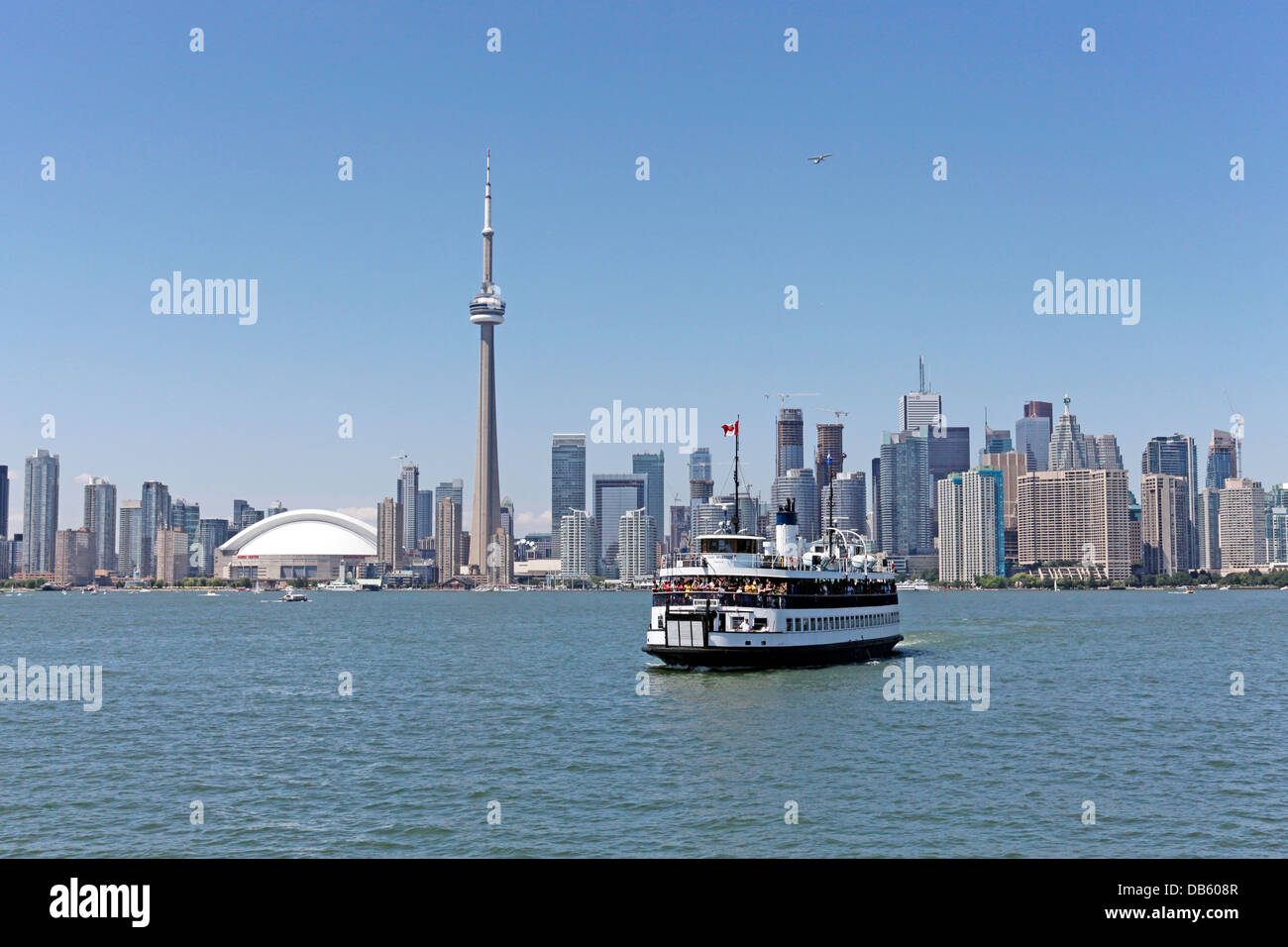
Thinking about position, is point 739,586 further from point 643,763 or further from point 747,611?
point 643,763

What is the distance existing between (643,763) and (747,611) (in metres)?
28.1

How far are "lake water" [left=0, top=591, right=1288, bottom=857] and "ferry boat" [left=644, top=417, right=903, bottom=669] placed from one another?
1836 millimetres

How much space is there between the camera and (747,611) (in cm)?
6438

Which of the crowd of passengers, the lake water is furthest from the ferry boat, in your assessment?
the lake water

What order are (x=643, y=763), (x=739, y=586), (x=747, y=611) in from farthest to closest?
(x=739, y=586), (x=747, y=611), (x=643, y=763)

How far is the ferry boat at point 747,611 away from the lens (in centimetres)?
6419

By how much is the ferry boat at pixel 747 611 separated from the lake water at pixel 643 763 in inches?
72.3

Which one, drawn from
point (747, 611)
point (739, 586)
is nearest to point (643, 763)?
point (747, 611)

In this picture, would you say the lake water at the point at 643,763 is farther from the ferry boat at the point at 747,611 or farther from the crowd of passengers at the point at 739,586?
the crowd of passengers at the point at 739,586
